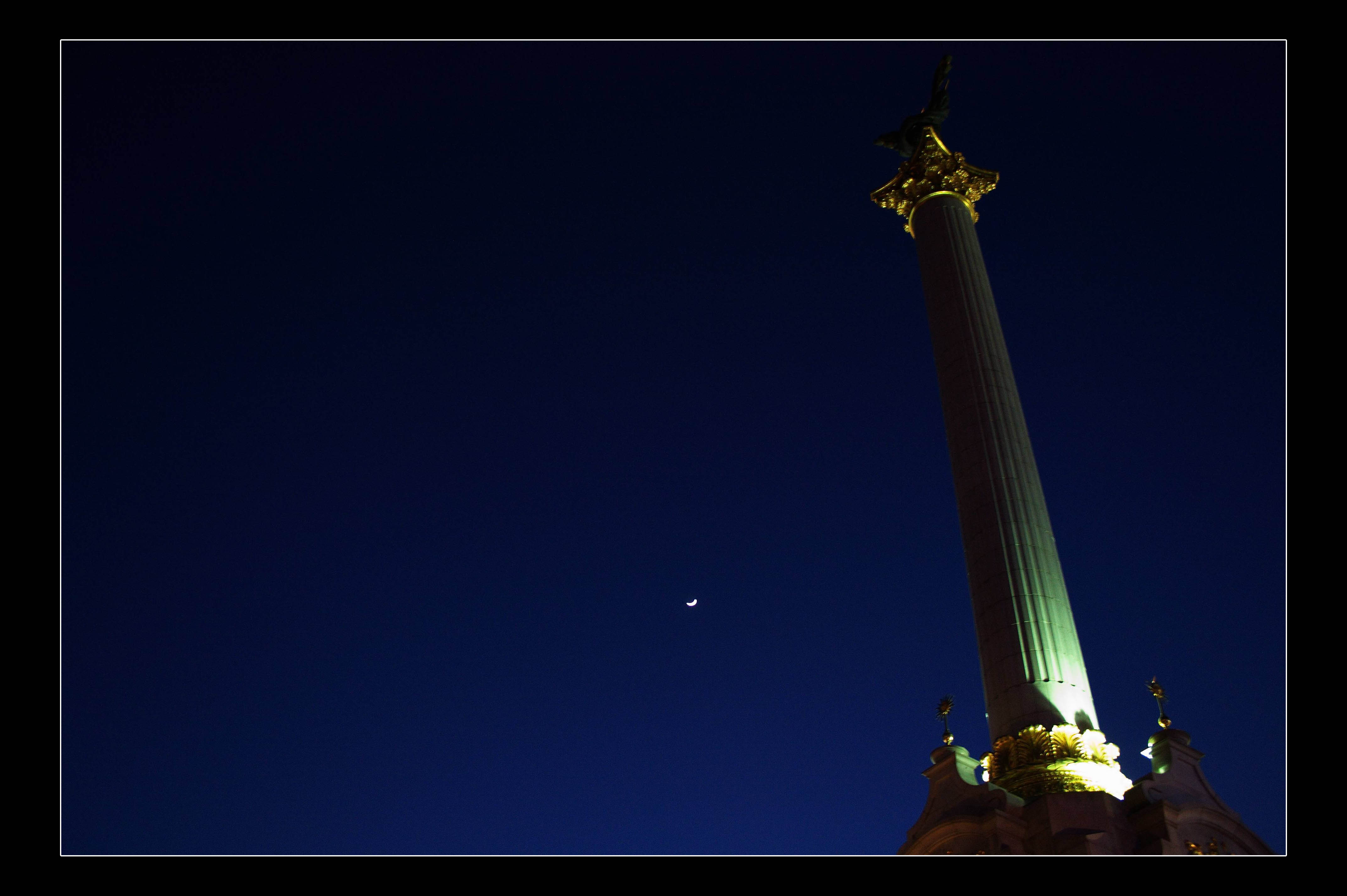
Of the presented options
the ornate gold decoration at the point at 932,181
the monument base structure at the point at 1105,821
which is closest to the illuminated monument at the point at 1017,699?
the monument base structure at the point at 1105,821

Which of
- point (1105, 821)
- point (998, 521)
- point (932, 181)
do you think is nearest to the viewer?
point (1105, 821)

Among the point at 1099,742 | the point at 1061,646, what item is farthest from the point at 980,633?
the point at 1099,742

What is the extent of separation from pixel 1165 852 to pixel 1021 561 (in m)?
6.97

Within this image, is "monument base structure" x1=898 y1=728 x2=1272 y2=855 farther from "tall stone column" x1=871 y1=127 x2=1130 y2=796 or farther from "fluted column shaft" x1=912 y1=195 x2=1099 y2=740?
"fluted column shaft" x1=912 y1=195 x2=1099 y2=740

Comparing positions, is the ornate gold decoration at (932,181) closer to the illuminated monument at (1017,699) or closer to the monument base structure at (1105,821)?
the illuminated monument at (1017,699)

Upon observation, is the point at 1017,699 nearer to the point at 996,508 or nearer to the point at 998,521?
the point at 998,521

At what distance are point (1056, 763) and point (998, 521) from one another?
5988 millimetres

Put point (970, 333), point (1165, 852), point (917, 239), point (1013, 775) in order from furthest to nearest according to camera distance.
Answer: point (917, 239) → point (970, 333) → point (1013, 775) → point (1165, 852)

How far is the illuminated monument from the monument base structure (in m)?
0.03

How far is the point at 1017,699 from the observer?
968 inches

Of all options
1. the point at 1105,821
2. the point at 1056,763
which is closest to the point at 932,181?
the point at 1056,763

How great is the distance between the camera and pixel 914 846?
23.4 m

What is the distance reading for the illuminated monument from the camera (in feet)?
71.7
